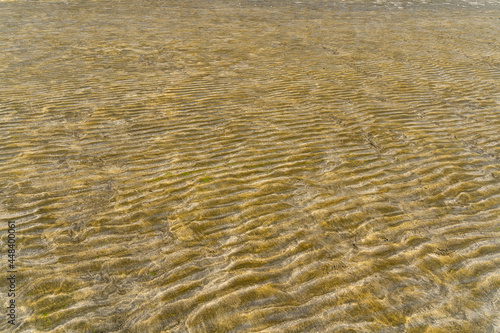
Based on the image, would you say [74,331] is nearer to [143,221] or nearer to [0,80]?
[143,221]

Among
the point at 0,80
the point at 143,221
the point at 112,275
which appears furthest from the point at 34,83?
the point at 112,275

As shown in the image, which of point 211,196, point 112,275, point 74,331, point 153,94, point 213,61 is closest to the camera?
point 74,331

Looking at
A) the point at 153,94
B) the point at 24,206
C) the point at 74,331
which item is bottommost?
the point at 74,331

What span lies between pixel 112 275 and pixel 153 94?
4318 millimetres

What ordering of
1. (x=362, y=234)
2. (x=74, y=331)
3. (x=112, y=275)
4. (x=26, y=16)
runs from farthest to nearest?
(x=26, y=16)
(x=362, y=234)
(x=112, y=275)
(x=74, y=331)

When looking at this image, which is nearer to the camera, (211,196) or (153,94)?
(211,196)

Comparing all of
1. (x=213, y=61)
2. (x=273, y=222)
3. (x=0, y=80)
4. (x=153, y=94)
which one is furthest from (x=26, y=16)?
(x=273, y=222)

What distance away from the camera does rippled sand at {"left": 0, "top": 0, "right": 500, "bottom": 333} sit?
9.68ft

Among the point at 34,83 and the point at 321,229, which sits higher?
the point at 34,83

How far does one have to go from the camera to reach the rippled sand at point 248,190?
9.68 ft

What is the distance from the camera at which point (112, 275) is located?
125 inches

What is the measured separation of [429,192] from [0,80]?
779 centimetres

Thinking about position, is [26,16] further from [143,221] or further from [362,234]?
[362,234]

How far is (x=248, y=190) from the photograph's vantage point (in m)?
4.31
